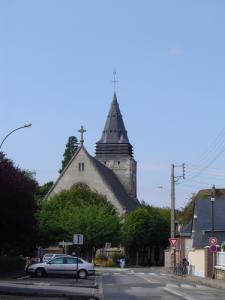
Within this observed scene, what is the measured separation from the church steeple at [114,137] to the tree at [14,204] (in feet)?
252

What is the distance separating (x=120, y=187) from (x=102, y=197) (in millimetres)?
15057

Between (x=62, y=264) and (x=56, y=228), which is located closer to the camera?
(x=62, y=264)

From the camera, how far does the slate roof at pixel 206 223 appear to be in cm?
6272

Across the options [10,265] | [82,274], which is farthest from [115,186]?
[82,274]

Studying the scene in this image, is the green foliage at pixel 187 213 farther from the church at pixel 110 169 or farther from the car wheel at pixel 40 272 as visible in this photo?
the car wheel at pixel 40 272

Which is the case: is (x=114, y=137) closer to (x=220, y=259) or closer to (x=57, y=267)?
(x=220, y=259)

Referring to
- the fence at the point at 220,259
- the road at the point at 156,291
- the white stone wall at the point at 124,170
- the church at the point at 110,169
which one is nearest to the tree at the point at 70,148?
the church at the point at 110,169

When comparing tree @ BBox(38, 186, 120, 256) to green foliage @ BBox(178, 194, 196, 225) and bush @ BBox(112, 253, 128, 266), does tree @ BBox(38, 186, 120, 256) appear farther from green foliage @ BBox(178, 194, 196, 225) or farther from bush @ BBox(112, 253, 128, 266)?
green foliage @ BBox(178, 194, 196, 225)

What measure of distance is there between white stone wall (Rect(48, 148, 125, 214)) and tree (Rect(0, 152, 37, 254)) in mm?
63163

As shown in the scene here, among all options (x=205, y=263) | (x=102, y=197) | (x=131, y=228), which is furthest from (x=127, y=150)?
(x=205, y=263)

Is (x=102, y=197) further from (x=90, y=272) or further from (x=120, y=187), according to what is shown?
(x=90, y=272)

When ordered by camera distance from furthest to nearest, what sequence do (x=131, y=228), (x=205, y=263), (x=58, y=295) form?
(x=131, y=228), (x=205, y=263), (x=58, y=295)

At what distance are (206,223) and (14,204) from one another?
90.1ft

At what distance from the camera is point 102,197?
104 metres
